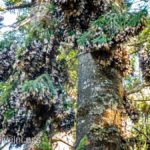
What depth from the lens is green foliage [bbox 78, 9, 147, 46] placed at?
10.0ft

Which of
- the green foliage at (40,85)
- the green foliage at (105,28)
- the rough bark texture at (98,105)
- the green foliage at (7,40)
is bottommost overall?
the rough bark texture at (98,105)

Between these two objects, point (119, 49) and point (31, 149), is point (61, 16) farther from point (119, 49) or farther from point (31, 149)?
point (31, 149)

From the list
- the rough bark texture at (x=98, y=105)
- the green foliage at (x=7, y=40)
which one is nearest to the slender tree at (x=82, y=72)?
the rough bark texture at (x=98, y=105)

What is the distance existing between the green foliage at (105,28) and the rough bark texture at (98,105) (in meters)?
0.30

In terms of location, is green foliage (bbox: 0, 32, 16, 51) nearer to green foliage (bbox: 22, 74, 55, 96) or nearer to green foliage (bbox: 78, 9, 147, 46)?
green foliage (bbox: 22, 74, 55, 96)

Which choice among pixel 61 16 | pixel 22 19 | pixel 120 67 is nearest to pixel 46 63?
pixel 61 16

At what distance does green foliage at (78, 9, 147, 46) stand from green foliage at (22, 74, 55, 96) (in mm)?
712

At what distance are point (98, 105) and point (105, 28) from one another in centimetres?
60

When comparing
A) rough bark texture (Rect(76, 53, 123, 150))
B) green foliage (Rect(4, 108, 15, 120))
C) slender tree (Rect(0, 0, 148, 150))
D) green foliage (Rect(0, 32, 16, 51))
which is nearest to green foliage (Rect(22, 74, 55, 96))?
slender tree (Rect(0, 0, 148, 150))

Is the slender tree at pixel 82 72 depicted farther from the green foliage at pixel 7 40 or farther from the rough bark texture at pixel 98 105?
the green foliage at pixel 7 40

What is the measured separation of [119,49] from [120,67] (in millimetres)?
156

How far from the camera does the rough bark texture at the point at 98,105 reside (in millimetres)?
2898

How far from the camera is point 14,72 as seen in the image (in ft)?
15.5

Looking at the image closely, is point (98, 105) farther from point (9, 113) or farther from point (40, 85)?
point (9, 113)
